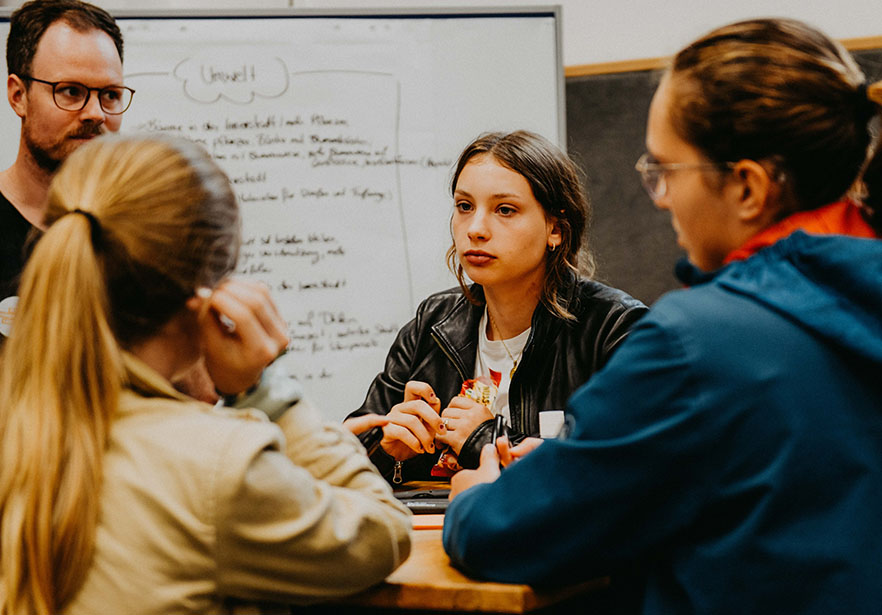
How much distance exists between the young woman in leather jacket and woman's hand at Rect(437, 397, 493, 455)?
0.28 feet

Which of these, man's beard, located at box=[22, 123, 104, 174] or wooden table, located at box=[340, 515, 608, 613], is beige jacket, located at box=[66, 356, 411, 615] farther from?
man's beard, located at box=[22, 123, 104, 174]

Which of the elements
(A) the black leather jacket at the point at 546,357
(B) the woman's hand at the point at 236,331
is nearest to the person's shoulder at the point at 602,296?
(A) the black leather jacket at the point at 546,357

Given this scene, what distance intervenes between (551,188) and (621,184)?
3.21 feet

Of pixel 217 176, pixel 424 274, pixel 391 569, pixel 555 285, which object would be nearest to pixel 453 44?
pixel 424 274

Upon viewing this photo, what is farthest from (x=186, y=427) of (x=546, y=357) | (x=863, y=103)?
(x=546, y=357)

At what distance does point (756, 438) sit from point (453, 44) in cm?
205

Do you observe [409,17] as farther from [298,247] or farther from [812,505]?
[812,505]

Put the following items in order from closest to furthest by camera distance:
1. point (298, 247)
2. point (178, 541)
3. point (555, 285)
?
point (178, 541) < point (555, 285) < point (298, 247)

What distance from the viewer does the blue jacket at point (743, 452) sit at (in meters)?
0.91

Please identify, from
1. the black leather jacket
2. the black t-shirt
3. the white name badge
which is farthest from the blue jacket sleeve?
the black t-shirt

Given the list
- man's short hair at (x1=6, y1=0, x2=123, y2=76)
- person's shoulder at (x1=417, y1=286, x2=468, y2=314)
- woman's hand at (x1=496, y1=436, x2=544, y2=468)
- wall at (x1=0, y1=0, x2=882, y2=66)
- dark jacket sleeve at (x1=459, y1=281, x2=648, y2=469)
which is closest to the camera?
woman's hand at (x1=496, y1=436, x2=544, y2=468)

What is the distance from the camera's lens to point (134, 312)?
0.98 metres

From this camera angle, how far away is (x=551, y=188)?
2.07 meters

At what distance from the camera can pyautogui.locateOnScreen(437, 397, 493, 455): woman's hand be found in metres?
1.79
